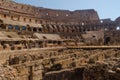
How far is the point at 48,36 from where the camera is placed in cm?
3716

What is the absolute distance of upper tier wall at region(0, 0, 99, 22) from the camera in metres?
45.8

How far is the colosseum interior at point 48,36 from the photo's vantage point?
16013 mm

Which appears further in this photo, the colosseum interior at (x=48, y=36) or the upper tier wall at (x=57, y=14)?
the upper tier wall at (x=57, y=14)

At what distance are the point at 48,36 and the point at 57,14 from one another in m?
15.8

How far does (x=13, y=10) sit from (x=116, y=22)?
25818mm

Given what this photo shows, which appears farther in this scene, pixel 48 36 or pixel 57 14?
pixel 57 14

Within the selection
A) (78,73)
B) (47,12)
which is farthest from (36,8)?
(78,73)

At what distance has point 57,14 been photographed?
2030 inches

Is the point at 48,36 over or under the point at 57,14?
under

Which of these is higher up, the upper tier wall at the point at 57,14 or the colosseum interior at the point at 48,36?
the upper tier wall at the point at 57,14

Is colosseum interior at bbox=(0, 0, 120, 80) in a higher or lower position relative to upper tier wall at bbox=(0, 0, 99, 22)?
lower

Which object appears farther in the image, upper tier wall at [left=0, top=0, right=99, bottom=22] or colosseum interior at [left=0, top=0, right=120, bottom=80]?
upper tier wall at [left=0, top=0, right=99, bottom=22]

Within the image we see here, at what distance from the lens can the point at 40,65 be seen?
11.4m

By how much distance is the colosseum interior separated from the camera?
16.0 m
